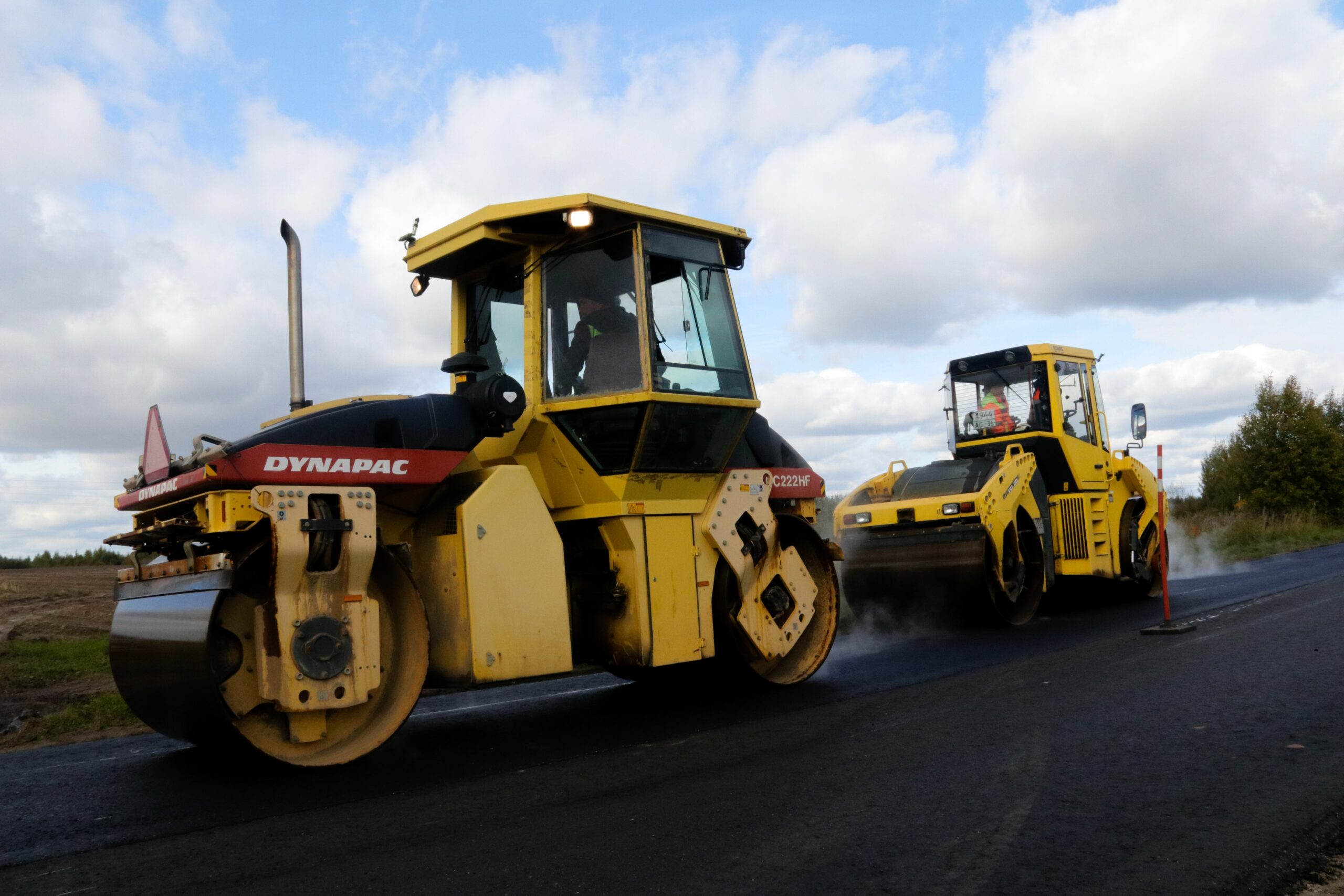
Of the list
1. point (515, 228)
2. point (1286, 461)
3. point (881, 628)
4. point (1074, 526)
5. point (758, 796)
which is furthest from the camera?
point (1286, 461)

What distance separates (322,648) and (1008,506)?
6.98 meters

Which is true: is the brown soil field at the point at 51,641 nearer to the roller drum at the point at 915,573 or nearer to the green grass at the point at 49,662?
the green grass at the point at 49,662

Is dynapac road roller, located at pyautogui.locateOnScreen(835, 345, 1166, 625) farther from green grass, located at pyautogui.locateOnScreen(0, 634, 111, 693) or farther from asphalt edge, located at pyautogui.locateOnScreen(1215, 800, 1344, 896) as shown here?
green grass, located at pyautogui.locateOnScreen(0, 634, 111, 693)

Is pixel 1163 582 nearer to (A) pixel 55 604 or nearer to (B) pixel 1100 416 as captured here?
(B) pixel 1100 416

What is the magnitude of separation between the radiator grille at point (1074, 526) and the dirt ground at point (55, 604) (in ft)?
28.8

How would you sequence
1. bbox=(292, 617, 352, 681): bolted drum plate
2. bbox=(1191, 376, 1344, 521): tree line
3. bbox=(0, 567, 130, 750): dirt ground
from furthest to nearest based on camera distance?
1. bbox=(1191, 376, 1344, 521): tree line
2. bbox=(0, 567, 130, 750): dirt ground
3. bbox=(292, 617, 352, 681): bolted drum plate

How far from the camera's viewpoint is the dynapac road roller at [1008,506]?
9594mm

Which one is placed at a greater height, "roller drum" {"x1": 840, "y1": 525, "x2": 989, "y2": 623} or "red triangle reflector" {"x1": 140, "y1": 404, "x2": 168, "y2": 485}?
"red triangle reflector" {"x1": 140, "y1": 404, "x2": 168, "y2": 485}

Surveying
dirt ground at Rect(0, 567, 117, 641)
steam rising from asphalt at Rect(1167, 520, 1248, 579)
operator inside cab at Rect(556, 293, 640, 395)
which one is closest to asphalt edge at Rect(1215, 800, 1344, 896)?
operator inside cab at Rect(556, 293, 640, 395)

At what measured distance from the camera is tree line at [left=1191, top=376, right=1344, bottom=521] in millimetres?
Result: 33344

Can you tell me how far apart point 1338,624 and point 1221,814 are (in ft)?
18.6

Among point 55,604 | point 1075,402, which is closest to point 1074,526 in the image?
point 1075,402

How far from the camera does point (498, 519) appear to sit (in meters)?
5.09

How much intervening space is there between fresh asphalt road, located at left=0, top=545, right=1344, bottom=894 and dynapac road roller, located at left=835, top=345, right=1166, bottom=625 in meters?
2.93
